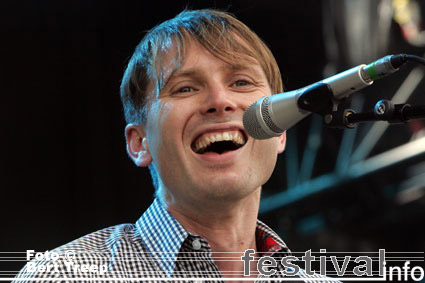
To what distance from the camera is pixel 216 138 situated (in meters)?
1.71

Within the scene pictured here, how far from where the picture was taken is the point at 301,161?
3326mm

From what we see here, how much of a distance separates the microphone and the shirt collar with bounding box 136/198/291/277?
493 millimetres

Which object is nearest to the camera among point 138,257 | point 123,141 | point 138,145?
point 138,257

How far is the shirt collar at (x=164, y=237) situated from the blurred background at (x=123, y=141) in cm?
69

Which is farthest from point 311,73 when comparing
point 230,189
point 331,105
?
point 331,105

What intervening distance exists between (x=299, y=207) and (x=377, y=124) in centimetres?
68

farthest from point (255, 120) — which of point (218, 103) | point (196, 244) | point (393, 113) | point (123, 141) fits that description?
point (123, 141)

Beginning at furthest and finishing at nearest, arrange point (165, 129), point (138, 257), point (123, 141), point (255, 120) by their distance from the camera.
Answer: point (123, 141), point (165, 129), point (138, 257), point (255, 120)

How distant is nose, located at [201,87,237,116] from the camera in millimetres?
1706

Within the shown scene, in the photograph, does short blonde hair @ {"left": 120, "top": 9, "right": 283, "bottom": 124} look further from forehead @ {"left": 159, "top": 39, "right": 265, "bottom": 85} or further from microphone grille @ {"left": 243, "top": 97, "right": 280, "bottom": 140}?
microphone grille @ {"left": 243, "top": 97, "right": 280, "bottom": 140}

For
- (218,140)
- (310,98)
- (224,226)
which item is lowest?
(224,226)

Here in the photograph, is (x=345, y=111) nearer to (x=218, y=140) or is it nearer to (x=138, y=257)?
(x=218, y=140)

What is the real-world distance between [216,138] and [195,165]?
0.11 metres

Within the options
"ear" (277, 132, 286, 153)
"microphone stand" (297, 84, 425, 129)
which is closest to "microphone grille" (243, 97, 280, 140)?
"microphone stand" (297, 84, 425, 129)
